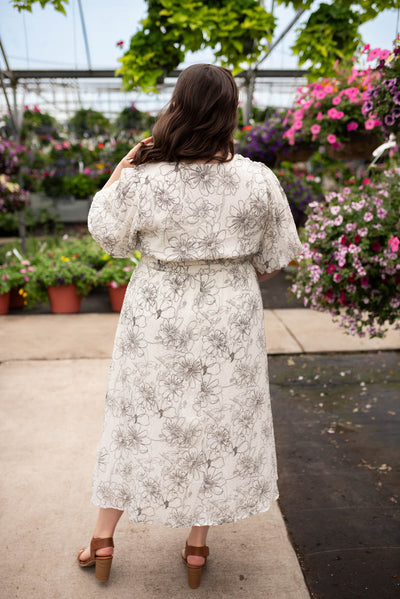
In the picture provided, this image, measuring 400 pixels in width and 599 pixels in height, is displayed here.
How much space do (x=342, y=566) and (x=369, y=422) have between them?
1132 mm

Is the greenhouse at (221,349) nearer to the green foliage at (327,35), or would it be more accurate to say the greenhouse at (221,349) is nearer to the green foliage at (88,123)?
the green foliage at (327,35)

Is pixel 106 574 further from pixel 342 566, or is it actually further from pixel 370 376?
pixel 370 376

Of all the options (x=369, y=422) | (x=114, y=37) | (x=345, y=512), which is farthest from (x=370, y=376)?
(x=114, y=37)

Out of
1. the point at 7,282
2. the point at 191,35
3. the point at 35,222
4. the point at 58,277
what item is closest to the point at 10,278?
the point at 7,282

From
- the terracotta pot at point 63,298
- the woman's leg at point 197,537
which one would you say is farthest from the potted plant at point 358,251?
the terracotta pot at point 63,298

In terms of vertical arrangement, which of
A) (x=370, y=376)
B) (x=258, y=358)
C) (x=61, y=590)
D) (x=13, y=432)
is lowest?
(x=370, y=376)

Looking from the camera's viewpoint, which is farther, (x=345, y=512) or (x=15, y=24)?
(x=15, y=24)

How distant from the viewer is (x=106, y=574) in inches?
65.0

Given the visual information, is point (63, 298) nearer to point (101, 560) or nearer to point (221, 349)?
point (101, 560)

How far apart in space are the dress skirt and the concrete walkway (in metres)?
0.28

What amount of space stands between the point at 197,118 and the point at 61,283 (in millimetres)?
3358

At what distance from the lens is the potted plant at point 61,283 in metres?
4.40

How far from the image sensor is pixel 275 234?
5.10 feet

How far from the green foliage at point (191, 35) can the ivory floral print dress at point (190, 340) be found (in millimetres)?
1611
